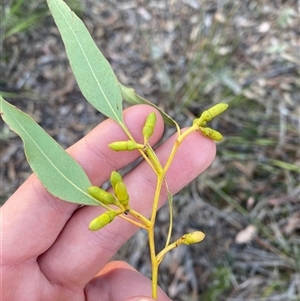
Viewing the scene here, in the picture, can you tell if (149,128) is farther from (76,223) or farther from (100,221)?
(76,223)

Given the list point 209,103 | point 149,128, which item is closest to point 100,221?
point 149,128

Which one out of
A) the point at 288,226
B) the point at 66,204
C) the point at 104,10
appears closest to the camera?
the point at 66,204

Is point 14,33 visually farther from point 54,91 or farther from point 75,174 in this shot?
point 75,174

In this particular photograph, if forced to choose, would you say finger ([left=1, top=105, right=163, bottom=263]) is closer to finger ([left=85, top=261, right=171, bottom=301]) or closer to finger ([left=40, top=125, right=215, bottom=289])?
finger ([left=40, top=125, right=215, bottom=289])

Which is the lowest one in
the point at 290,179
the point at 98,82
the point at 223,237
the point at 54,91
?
→ the point at 223,237

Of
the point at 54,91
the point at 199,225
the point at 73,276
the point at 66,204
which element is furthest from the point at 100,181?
the point at 54,91
